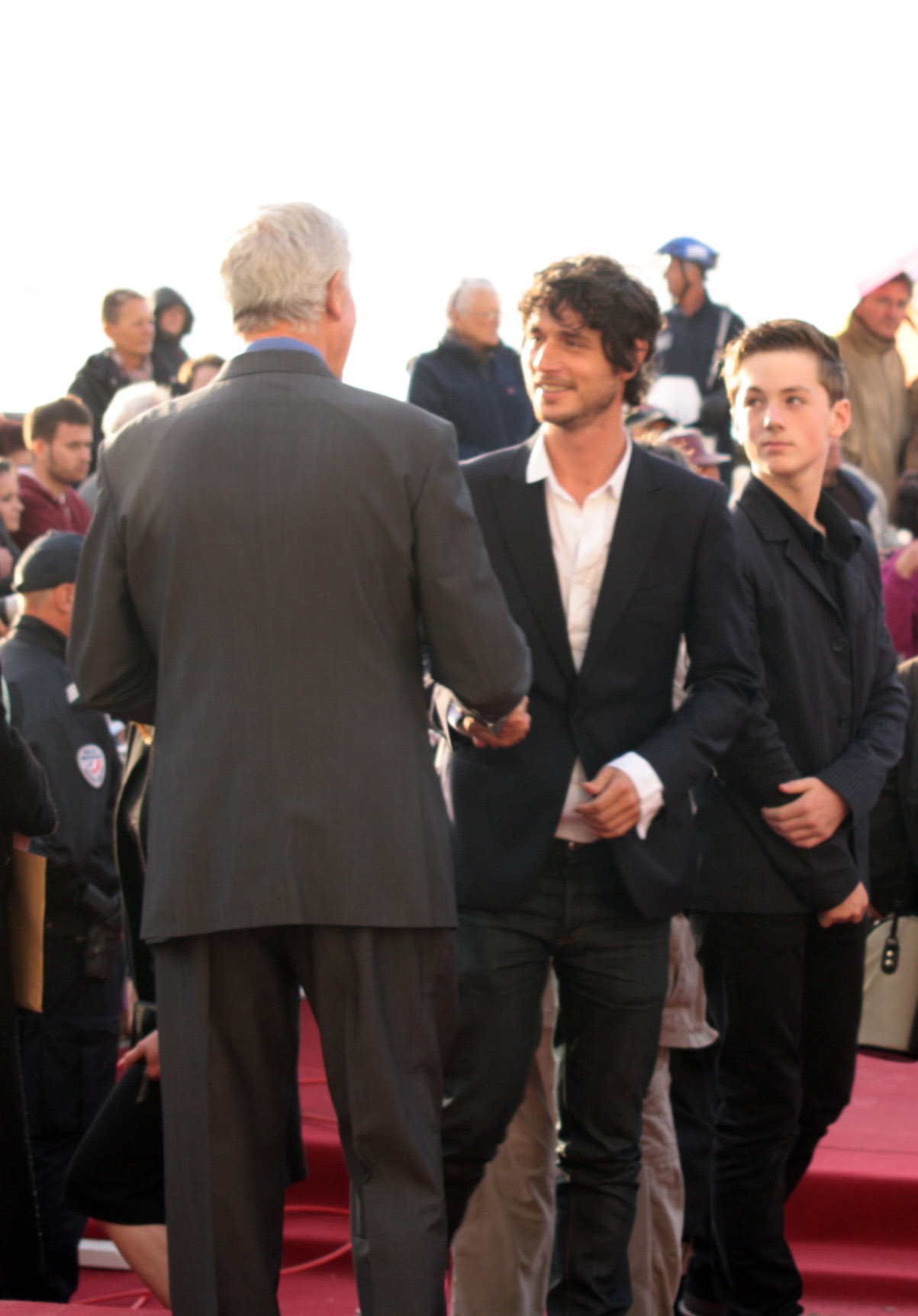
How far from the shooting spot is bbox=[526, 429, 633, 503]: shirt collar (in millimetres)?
2438

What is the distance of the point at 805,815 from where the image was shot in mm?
2604

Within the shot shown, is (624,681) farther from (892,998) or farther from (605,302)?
(892,998)

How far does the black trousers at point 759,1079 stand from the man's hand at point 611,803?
55cm

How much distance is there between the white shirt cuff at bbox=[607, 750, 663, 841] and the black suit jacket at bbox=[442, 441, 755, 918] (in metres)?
0.02

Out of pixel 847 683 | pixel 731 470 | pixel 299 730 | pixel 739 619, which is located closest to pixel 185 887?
pixel 299 730

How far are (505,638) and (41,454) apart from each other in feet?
14.5

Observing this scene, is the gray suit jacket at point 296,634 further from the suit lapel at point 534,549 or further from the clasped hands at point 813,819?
the clasped hands at point 813,819

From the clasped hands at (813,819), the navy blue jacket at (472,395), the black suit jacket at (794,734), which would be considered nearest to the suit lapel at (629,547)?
the black suit jacket at (794,734)

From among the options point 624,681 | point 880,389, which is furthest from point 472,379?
point 624,681

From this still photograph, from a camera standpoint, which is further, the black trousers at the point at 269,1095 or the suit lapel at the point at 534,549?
the suit lapel at the point at 534,549

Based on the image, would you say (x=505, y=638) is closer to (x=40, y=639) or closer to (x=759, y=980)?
(x=759, y=980)

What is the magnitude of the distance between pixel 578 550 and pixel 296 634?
718mm

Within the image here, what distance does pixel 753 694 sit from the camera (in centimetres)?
254

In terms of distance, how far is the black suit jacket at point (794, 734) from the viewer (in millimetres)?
2635
